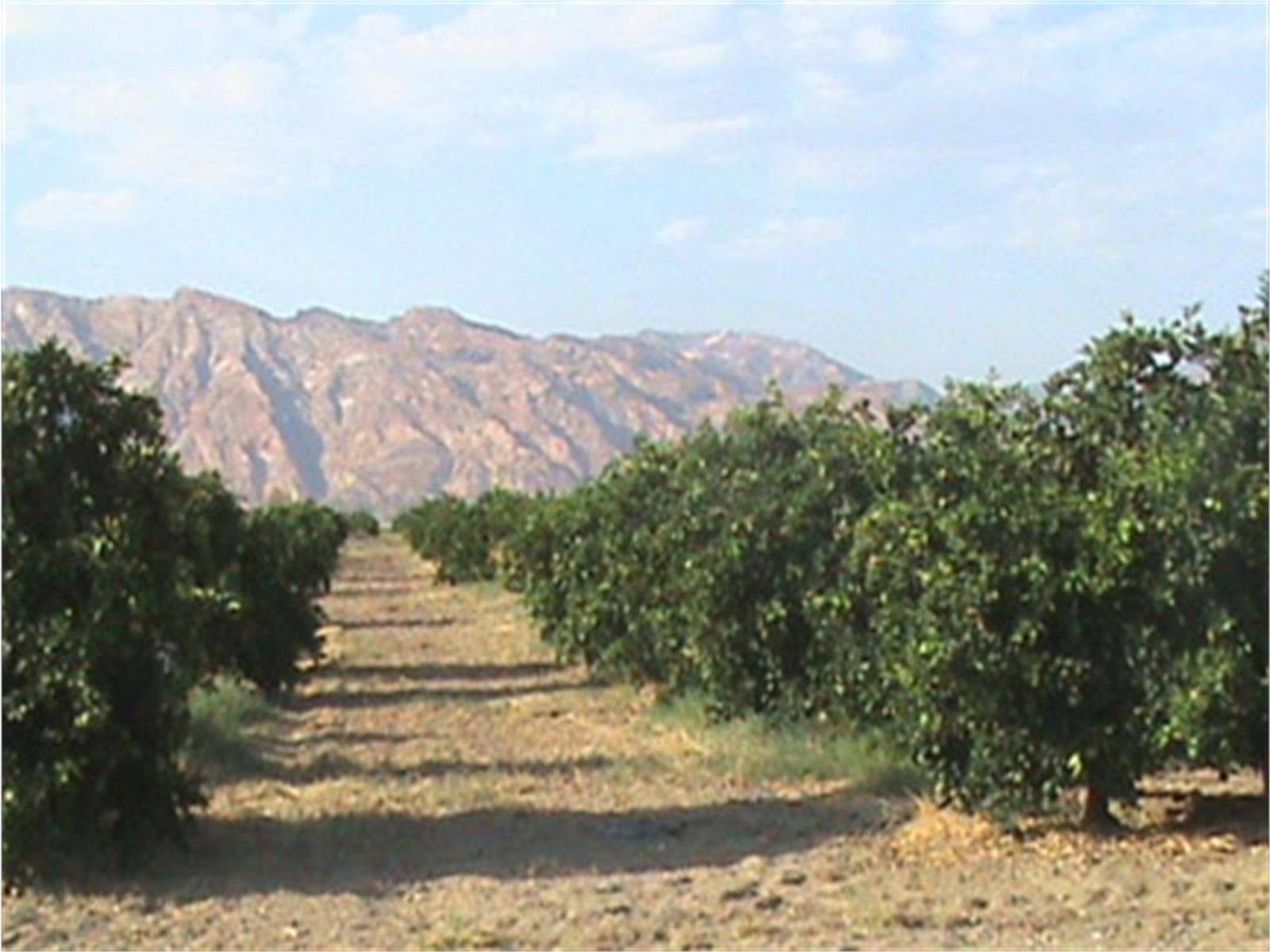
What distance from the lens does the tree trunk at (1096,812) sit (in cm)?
1170

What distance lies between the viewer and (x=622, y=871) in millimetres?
11383

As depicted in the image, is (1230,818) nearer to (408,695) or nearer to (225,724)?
(225,724)

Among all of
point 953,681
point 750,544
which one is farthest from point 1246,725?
point 750,544

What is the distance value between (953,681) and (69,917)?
206 inches

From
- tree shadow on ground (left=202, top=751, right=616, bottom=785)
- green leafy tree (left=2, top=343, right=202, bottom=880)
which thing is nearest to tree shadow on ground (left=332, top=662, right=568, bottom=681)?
tree shadow on ground (left=202, top=751, right=616, bottom=785)

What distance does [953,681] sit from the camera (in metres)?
11.4

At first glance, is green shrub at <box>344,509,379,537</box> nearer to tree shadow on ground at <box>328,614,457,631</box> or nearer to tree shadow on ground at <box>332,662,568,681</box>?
tree shadow on ground at <box>328,614,457,631</box>

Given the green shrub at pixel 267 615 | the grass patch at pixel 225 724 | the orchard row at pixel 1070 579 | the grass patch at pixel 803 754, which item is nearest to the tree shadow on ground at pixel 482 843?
the grass patch at pixel 803 754

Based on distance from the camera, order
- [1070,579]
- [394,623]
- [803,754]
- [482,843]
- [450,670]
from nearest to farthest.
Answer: [1070,579]
[482,843]
[803,754]
[450,670]
[394,623]

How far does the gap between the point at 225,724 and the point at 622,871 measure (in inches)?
293

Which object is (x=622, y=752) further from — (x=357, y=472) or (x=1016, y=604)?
(x=357, y=472)

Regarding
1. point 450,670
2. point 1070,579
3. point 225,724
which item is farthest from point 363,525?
point 1070,579

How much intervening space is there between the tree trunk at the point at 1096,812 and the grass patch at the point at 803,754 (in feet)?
7.13

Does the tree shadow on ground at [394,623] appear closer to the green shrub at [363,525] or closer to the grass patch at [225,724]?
the grass patch at [225,724]
